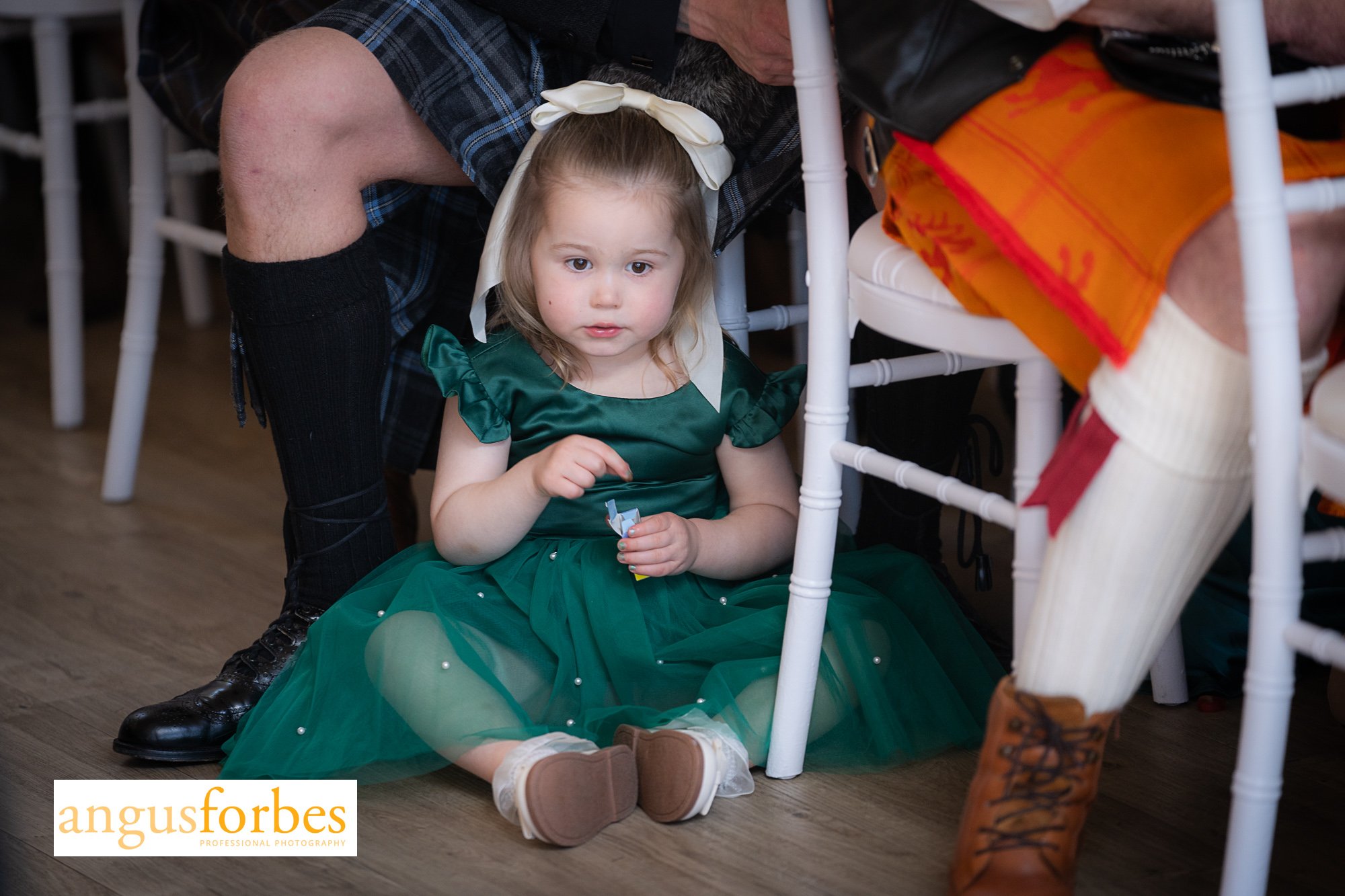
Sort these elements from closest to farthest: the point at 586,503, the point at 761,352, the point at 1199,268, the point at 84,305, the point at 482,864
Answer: the point at 1199,268
the point at 482,864
the point at 586,503
the point at 761,352
the point at 84,305

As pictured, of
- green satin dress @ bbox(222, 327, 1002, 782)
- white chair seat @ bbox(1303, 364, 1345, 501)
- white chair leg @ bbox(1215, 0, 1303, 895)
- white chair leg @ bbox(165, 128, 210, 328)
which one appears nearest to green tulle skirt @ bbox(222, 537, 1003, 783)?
green satin dress @ bbox(222, 327, 1002, 782)

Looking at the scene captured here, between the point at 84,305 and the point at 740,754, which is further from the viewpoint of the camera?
the point at 84,305

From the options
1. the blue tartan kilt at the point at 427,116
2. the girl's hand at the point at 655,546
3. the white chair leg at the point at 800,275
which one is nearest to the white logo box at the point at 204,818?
the girl's hand at the point at 655,546

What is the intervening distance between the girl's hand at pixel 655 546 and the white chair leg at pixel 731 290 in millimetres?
267

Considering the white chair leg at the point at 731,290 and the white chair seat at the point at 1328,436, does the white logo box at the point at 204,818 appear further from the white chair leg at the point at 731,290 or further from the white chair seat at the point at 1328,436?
the white chair seat at the point at 1328,436

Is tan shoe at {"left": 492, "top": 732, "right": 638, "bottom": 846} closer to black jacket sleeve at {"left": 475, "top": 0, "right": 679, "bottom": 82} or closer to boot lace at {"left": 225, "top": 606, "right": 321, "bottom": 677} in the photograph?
boot lace at {"left": 225, "top": 606, "right": 321, "bottom": 677}

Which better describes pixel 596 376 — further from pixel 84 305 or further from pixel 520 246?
pixel 84 305

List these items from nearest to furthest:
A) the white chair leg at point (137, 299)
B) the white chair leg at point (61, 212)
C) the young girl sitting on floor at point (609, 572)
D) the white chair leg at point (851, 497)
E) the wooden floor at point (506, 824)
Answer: the wooden floor at point (506, 824), the young girl sitting on floor at point (609, 572), the white chair leg at point (851, 497), the white chair leg at point (137, 299), the white chair leg at point (61, 212)

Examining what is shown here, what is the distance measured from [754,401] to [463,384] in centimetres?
26

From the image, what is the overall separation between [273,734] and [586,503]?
326mm

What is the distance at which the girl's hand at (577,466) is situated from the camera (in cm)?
112

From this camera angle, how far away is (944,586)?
1306 millimetres

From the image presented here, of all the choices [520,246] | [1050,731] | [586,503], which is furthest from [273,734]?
[1050,731]

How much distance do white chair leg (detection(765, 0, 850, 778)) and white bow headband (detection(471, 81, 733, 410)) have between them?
14 centimetres
